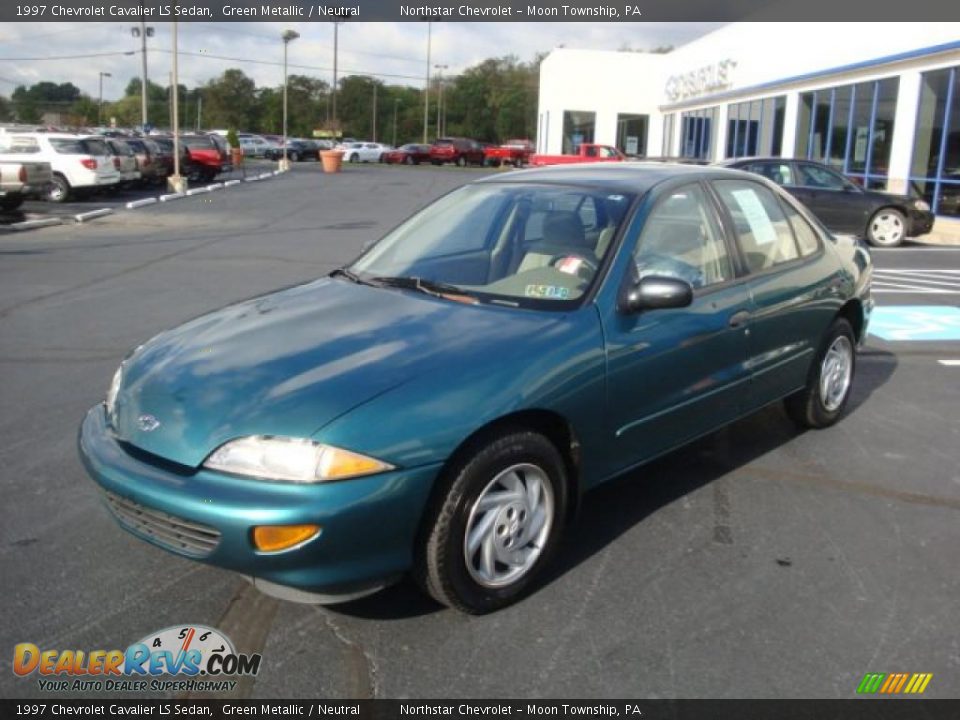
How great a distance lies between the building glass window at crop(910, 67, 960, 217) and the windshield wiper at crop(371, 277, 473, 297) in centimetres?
1642

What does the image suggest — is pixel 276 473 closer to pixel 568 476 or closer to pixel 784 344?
pixel 568 476

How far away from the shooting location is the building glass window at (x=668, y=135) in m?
41.9

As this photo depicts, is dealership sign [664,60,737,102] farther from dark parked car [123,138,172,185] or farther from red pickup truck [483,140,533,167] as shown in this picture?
dark parked car [123,138,172,185]

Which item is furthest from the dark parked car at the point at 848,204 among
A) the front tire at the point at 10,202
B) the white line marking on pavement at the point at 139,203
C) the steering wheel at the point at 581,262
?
the white line marking on pavement at the point at 139,203


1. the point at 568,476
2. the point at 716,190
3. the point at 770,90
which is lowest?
the point at 568,476

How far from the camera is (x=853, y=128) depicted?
840 inches

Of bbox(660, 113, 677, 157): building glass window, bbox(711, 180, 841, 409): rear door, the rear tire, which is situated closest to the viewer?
bbox(711, 180, 841, 409): rear door

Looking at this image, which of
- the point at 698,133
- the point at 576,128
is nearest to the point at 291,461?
the point at 698,133

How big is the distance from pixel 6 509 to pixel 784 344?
3.91 meters

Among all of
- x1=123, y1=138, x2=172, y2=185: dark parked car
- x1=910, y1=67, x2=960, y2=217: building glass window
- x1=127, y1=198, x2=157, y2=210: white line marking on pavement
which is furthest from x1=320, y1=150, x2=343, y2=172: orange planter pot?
x1=910, y1=67, x2=960, y2=217: building glass window

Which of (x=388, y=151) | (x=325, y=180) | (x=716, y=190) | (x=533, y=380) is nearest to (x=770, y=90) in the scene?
(x=325, y=180)

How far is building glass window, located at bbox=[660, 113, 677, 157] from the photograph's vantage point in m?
41.9

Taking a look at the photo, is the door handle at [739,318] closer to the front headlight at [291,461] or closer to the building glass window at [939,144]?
the front headlight at [291,461]
